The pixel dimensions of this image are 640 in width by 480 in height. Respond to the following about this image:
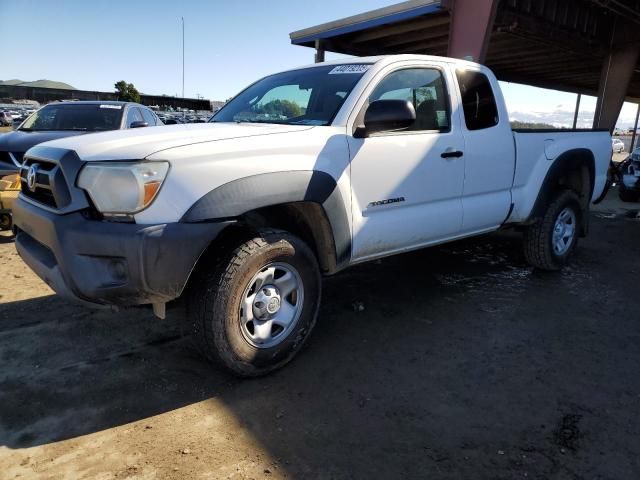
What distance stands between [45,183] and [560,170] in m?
4.59

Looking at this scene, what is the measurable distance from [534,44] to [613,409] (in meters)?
13.9

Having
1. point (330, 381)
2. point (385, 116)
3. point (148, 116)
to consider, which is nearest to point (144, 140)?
point (385, 116)

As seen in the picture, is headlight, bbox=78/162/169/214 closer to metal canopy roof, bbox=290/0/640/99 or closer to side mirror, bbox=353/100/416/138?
side mirror, bbox=353/100/416/138

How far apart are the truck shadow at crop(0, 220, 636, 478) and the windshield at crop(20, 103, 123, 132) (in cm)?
389

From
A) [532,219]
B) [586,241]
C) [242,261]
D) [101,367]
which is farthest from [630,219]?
[101,367]

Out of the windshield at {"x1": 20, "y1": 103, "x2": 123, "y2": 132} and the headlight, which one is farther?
the windshield at {"x1": 20, "y1": 103, "x2": 123, "y2": 132}

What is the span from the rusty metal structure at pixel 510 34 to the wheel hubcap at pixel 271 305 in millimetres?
8085

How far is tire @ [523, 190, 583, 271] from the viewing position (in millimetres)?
4973

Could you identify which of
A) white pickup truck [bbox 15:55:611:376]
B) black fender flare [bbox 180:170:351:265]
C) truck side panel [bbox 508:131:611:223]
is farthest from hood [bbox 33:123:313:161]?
truck side panel [bbox 508:131:611:223]

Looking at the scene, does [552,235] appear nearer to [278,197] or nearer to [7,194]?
[278,197]

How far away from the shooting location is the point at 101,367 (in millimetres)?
3115

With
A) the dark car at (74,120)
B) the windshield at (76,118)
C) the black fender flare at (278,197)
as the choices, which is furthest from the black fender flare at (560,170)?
the windshield at (76,118)

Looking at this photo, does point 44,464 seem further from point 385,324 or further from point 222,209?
point 385,324

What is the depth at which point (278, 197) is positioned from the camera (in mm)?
2812
